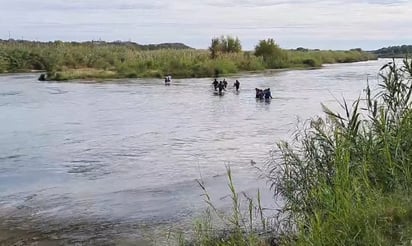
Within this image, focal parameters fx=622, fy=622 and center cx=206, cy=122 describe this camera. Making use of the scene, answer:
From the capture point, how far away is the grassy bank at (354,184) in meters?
4.38

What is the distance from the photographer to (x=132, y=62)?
49.4m

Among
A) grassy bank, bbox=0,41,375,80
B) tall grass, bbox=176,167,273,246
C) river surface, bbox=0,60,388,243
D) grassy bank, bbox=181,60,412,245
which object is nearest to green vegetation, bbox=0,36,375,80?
grassy bank, bbox=0,41,375,80

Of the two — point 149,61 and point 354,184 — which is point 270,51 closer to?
point 149,61

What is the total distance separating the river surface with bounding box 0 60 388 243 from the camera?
8.68 metres

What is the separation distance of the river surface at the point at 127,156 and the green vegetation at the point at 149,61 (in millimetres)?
19203

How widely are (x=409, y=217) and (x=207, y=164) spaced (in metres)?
7.50

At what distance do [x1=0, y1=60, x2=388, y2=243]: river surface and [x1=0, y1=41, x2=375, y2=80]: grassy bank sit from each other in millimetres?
19057

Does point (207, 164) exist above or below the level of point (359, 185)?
below

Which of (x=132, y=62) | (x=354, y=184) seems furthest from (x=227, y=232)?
(x=132, y=62)

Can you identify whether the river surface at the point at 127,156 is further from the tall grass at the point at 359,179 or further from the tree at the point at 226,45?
the tree at the point at 226,45

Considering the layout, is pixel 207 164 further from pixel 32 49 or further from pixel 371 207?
pixel 32 49

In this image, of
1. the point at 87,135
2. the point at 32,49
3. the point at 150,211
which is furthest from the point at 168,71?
the point at 150,211

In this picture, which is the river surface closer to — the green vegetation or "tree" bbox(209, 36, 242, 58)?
the green vegetation

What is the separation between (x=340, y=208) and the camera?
4500mm
